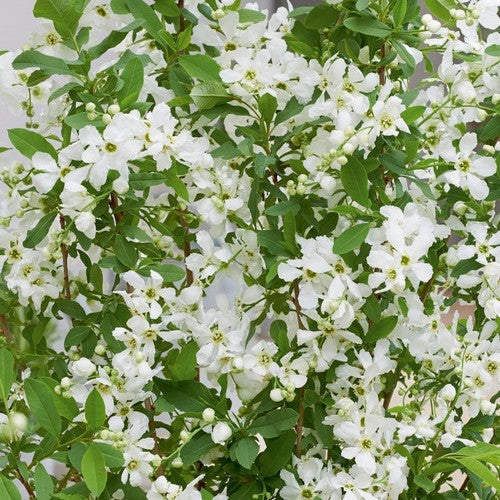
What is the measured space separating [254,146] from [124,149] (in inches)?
6.2

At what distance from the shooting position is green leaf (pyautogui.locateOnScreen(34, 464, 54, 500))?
650 mm

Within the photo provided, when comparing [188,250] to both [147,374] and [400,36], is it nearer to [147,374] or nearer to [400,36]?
[147,374]

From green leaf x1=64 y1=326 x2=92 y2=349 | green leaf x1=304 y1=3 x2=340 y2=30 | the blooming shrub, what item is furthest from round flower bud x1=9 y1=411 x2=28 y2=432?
green leaf x1=304 y1=3 x2=340 y2=30

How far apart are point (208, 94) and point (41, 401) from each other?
29 centimetres

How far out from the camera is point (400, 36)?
0.75 metres

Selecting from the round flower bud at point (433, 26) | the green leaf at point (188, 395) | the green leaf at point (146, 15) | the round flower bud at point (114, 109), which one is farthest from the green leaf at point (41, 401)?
the round flower bud at point (433, 26)

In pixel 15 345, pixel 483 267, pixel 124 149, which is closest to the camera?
pixel 124 149

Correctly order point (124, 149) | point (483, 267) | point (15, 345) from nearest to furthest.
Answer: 1. point (124, 149)
2. point (483, 267)
3. point (15, 345)

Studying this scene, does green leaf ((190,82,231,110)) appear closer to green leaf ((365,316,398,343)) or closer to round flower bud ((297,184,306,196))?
round flower bud ((297,184,306,196))

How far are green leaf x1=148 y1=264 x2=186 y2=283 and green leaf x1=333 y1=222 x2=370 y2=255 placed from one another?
0.15 meters

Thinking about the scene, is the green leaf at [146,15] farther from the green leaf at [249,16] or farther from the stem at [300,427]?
the stem at [300,427]

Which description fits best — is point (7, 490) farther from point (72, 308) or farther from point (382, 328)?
point (382, 328)

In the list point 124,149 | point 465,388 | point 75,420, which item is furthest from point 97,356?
point 465,388

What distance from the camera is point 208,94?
74cm
